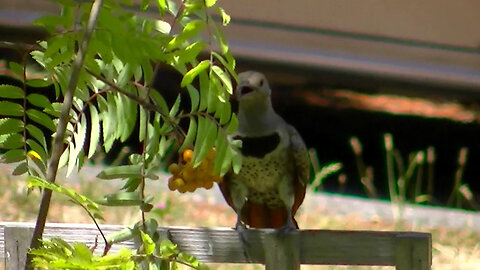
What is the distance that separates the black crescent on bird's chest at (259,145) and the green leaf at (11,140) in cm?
109

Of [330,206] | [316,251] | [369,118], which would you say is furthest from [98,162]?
[316,251]

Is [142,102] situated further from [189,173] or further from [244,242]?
[244,242]

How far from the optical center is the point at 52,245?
1697 millimetres

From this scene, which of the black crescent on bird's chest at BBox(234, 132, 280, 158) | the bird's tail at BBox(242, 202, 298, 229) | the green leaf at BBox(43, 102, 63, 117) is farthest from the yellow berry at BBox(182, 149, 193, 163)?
the bird's tail at BBox(242, 202, 298, 229)

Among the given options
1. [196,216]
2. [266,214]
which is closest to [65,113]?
[266,214]

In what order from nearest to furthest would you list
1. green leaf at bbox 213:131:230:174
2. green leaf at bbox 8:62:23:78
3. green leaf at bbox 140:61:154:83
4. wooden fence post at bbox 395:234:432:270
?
green leaf at bbox 140:61:154:83
green leaf at bbox 213:131:230:174
green leaf at bbox 8:62:23:78
wooden fence post at bbox 395:234:432:270

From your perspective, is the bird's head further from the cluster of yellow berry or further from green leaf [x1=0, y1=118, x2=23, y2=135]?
green leaf [x1=0, y1=118, x2=23, y2=135]

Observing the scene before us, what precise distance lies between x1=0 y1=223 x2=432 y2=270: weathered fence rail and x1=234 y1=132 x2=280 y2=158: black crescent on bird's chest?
0.52 meters

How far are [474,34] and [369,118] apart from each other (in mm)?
1328

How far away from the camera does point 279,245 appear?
7.92ft

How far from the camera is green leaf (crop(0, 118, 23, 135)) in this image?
192 centimetres

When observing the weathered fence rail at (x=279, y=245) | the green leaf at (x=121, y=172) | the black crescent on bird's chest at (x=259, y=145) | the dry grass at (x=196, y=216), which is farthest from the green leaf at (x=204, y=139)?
the dry grass at (x=196, y=216)

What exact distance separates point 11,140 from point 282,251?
2.59 feet

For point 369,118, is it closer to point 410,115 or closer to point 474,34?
point 410,115
